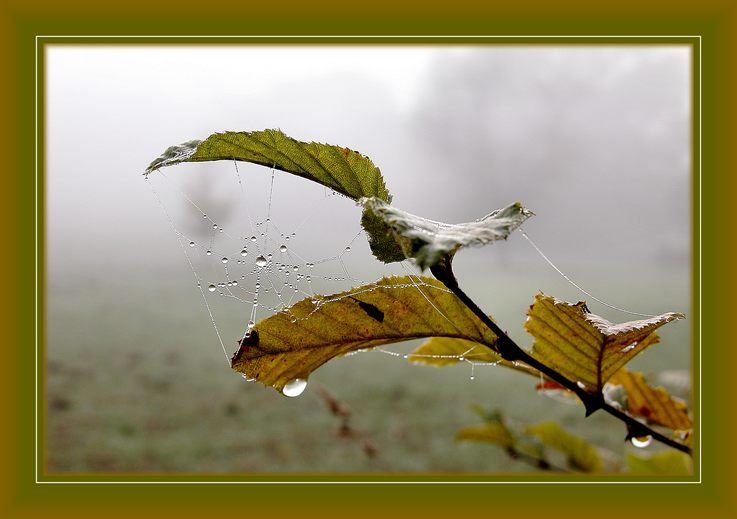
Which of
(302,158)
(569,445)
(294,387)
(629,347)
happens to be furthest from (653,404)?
(302,158)

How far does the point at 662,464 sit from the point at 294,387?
0.79 meters

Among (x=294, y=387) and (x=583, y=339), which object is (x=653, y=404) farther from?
(x=294, y=387)

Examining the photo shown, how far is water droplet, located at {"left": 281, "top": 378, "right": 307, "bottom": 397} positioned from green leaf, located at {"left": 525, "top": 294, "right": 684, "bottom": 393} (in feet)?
0.80

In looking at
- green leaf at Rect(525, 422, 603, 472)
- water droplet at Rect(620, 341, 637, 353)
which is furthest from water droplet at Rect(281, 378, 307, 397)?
green leaf at Rect(525, 422, 603, 472)

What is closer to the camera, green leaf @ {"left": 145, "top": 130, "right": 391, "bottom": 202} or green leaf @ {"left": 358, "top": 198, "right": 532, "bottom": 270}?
green leaf @ {"left": 358, "top": 198, "right": 532, "bottom": 270}

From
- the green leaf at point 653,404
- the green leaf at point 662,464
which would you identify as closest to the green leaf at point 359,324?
the green leaf at point 653,404

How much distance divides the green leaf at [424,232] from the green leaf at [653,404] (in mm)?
510

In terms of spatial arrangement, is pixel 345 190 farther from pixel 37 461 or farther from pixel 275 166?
pixel 37 461

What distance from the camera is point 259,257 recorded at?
708 mm

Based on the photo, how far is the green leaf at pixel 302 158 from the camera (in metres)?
0.45

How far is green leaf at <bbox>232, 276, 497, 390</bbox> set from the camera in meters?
0.51

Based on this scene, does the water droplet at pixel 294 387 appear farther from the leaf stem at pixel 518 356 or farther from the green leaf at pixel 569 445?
the green leaf at pixel 569 445

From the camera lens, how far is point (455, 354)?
2.15ft

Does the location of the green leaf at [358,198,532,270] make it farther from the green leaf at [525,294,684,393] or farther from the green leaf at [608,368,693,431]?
the green leaf at [608,368,693,431]
